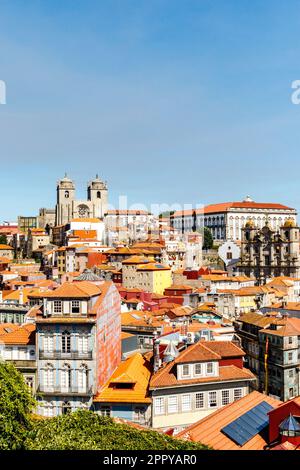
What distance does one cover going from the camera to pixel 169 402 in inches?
1093

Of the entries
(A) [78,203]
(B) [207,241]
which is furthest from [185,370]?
(A) [78,203]

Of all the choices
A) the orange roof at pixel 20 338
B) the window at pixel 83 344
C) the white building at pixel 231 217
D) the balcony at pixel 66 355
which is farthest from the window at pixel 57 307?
the white building at pixel 231 217

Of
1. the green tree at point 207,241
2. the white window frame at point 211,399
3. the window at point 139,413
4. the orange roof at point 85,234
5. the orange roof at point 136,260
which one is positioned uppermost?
the orange roof at point 85,234

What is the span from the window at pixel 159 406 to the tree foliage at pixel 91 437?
220 inches

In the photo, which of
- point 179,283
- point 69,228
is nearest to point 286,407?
point 179,283

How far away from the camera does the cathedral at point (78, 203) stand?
140625 mm

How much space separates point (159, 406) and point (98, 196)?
4671 inches

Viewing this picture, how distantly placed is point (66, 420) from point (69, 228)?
102 metres

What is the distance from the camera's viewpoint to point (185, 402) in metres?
28.2

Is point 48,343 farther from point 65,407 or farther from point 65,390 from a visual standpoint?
point 65,407

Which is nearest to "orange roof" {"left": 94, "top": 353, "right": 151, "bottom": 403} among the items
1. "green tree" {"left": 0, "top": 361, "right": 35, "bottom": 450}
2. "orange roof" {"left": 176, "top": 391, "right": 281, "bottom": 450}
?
"orange roof" {"left": 176, "top": 391, "right": 281, "bottom": 450}

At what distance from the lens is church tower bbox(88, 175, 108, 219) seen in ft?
468

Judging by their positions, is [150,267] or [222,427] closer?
[222,427]

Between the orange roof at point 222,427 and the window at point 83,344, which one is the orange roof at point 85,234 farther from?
the orange roof at point 222,427
